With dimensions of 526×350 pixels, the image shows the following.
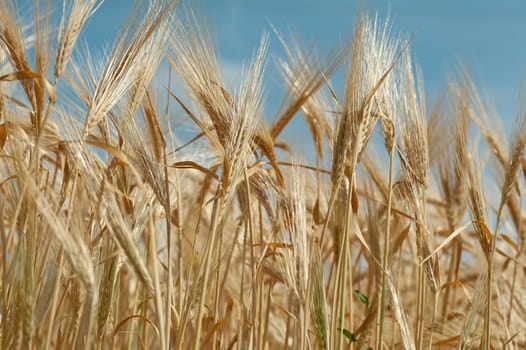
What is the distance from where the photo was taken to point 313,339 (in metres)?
1.86

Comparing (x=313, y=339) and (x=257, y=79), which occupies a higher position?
(x=257, y=79)

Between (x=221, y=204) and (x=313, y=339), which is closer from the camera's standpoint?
(x=221, y=204)

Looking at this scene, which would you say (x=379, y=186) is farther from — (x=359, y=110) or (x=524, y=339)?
(x=524, y=339)

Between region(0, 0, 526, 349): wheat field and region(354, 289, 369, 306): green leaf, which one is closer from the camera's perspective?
Answer: region(0, 0, 526, 349): wheat field

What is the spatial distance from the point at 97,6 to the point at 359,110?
2.21 feet

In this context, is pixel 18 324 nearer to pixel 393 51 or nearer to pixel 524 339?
pixel 393 51

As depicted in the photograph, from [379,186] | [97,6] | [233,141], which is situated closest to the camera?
[233,141]

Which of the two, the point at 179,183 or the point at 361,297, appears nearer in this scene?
the point at 179,183

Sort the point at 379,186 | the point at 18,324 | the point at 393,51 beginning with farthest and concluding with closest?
the point at 379,186 → the point at 393,51 → the point at 18,324

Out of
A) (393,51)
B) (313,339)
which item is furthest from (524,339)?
(393,51)

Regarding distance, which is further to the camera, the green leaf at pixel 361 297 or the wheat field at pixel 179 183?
the green leaf at pixel 361 297

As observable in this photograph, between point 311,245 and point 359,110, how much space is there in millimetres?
319

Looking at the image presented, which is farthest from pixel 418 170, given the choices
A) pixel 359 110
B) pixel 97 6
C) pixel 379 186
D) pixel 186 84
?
pixel 97 6

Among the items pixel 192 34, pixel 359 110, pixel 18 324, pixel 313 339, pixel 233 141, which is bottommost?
pixel 18 324
